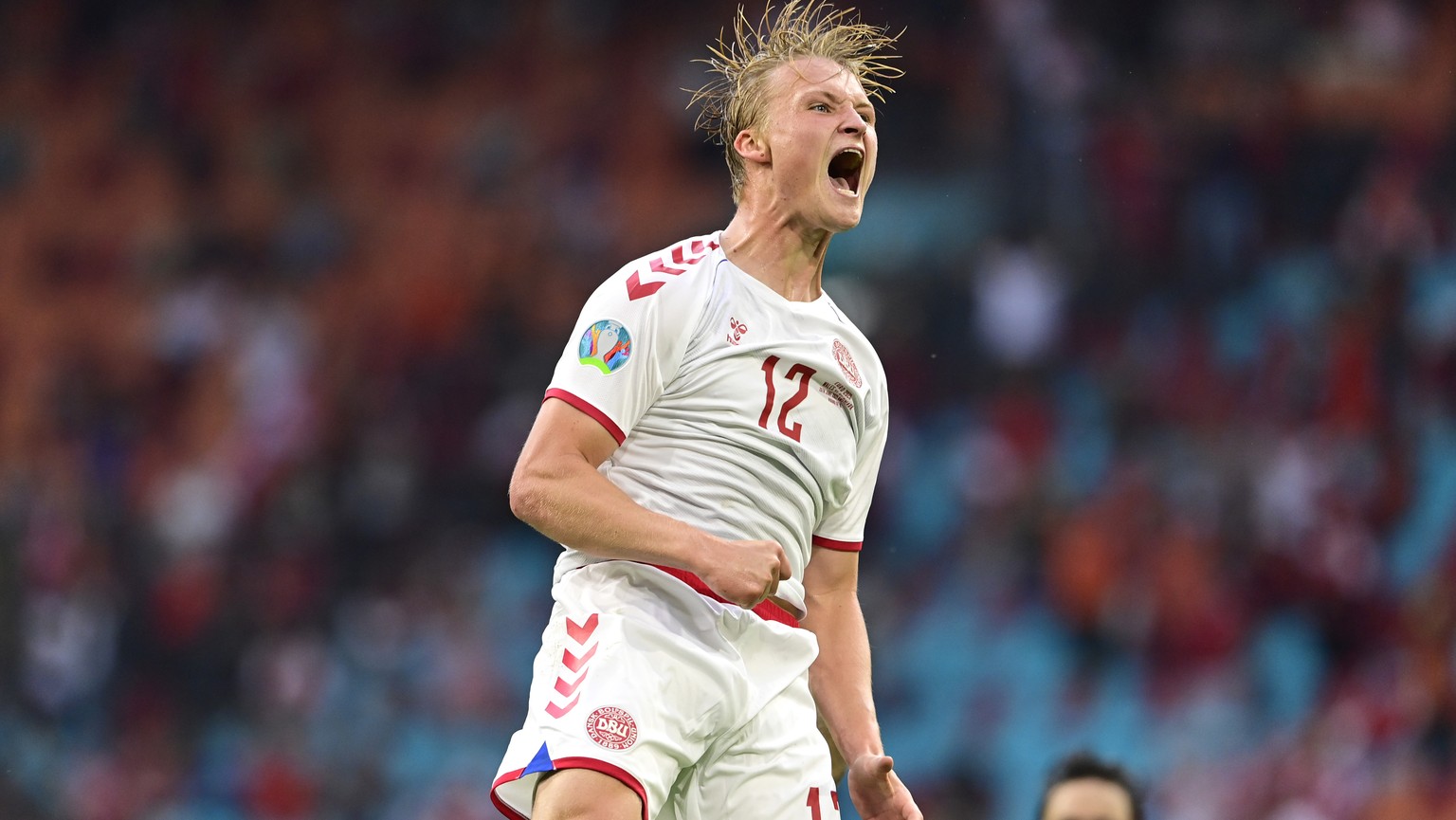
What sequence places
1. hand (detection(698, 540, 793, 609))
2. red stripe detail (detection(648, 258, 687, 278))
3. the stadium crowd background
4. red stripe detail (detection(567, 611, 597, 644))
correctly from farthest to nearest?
the stadium crowd background
red stripe detail (detection(648, 258, 687, 278))
red stripe detail (detection(567, 611, 597, 644))
hand (detection(698, 540, 793, 609))

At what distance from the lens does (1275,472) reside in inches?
365

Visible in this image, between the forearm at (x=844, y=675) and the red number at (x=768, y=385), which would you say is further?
the forearm at (x=844, y=675)

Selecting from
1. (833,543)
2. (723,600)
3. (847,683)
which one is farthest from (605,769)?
(833,543)

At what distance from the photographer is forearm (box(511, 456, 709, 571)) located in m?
3.07

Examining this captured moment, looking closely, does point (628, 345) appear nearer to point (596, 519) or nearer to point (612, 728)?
point (596, 519)

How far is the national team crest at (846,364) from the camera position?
3.52 m

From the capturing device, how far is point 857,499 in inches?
147

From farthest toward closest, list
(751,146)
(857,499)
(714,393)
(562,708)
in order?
(857,499) → (751,146) → (714,393) → (562,708)

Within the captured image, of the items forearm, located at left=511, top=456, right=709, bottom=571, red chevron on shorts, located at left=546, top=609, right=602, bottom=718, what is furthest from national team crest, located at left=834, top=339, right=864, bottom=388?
red chevron on shorts, located at left=546, top=609, right=602, bottom=718

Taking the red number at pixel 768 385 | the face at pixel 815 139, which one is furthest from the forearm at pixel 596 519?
the face at pixel 815 139

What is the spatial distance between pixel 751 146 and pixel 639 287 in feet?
1.65

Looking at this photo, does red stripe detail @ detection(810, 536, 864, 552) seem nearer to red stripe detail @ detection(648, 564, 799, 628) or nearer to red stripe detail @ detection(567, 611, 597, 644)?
red stripe detail @ detection(648, 564, 799, 628)

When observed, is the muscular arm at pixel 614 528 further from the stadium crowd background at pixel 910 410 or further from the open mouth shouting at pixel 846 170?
the stadium crowd background at pixel 910 410

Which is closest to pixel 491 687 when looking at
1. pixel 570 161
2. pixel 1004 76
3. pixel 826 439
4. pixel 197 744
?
pixel 197 744
